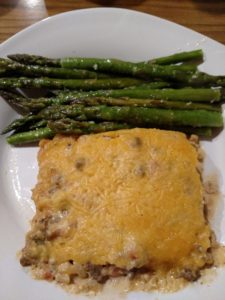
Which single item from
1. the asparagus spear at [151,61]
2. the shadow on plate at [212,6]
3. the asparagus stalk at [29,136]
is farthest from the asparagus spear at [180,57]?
the asparagus stalk at [29,136]

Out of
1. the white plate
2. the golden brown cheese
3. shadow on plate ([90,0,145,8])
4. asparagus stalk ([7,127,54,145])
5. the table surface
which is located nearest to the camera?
the golden brown cheese

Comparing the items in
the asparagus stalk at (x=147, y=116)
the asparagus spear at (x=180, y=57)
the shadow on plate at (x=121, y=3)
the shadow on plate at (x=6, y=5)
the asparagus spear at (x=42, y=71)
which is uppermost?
the shadow on plate at (x=6, y=5)

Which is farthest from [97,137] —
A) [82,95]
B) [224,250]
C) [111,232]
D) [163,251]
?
[224,250]

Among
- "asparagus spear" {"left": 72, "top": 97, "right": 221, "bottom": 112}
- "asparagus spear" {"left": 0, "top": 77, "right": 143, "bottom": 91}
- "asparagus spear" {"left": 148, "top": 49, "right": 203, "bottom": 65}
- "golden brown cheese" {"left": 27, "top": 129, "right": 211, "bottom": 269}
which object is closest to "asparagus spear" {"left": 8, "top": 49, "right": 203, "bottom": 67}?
"asparagus spear" {"left": 148, "top": 49, "right": 203, "bottom": 65}

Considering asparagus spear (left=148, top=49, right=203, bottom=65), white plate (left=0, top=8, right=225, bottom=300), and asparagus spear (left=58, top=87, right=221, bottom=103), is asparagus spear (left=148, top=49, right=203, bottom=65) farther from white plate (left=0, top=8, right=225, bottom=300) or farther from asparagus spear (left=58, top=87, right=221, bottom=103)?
asparagus spear (left=58, top=87, right=221, bottom=103)

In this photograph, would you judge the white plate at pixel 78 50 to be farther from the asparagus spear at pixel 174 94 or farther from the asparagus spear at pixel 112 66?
the asparagus spear at pixel 174 94

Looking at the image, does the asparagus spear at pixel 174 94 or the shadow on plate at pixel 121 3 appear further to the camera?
the shadow on plate at pixel 121 3

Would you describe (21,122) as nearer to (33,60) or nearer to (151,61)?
(33,60)
